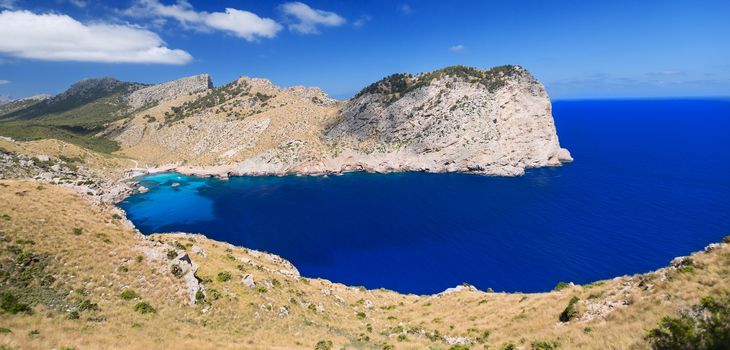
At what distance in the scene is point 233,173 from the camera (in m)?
165

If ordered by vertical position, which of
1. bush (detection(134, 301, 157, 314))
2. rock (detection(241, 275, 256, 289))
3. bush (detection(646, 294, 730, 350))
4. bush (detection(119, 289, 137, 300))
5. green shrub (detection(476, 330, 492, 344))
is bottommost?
green shrub (detection(476, 330, 492, 344))

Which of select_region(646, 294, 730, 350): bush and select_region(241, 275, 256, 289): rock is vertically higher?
select_region(646, 294, 730, 350): bush

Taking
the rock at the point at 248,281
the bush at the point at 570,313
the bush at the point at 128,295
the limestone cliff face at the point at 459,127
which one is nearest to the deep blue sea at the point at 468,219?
the limestone cliff face at the point at 459,127

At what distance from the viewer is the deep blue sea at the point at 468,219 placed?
240 feet

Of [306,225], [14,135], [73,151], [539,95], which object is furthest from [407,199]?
[14,135]

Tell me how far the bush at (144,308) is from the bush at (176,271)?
14.2ft

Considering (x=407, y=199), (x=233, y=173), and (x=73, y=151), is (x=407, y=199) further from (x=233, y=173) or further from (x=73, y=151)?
(x=73, y=151)

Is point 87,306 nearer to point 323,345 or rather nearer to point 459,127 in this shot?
point 323,345

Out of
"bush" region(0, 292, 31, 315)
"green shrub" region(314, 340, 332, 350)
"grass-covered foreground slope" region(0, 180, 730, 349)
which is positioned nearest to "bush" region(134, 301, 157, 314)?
"grass-covered foreground slope" region(0, 180, 730, 349)

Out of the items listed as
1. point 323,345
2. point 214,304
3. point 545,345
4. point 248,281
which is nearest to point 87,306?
point 214,304

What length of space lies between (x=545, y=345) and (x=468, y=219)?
7964 cm

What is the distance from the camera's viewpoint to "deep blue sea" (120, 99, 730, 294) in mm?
73125

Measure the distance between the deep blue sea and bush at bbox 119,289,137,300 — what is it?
4472 centimetres

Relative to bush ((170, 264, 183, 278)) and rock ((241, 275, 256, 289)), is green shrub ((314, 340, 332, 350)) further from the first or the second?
bush ((170, 264, 183, 278))
